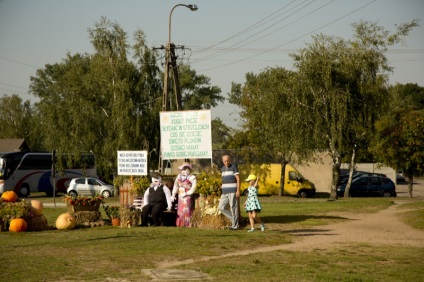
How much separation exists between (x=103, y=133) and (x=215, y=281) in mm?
42731

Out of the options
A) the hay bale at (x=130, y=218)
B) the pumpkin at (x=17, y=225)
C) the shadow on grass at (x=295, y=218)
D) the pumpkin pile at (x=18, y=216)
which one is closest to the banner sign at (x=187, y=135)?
the hay bale at (x=130, y=218)

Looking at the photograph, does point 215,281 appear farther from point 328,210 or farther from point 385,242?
point 328,210

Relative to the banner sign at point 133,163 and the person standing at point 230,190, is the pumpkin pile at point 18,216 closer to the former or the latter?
the banner sign at point 133,163

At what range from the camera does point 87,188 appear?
53.6m

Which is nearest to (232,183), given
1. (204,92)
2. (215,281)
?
(215,281)

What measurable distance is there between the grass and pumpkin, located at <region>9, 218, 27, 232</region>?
32 cm

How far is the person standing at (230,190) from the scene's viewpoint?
19625 mm

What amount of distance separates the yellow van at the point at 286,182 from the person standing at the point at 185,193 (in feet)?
98.1

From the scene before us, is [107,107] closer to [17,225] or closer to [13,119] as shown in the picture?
[17,225]

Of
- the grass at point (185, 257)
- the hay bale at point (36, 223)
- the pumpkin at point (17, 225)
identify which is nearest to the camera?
the grass at point (185, 257)

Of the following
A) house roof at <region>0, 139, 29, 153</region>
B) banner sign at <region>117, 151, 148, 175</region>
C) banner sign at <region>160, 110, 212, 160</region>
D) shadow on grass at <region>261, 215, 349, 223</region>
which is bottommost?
shadow on grass at <region>261, 215, 349, 223</region>

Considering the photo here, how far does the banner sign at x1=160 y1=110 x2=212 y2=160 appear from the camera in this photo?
863 inches

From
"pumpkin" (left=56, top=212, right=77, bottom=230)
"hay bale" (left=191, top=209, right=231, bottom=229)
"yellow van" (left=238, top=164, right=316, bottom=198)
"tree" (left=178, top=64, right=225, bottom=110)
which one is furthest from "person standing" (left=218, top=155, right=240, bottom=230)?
"tree" (left=178, top=64, right=225, bottom=110)

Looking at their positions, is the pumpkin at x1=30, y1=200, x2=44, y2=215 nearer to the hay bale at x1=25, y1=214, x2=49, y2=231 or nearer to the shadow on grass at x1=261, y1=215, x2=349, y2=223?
the hay bale at x1=25, y1=214, x2=49, y2=231
